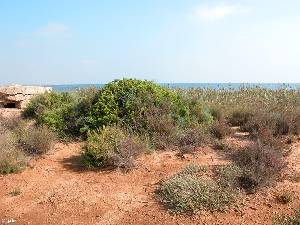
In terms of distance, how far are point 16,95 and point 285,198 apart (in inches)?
513

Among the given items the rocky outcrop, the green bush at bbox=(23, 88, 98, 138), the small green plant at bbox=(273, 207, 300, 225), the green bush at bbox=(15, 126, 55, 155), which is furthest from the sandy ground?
the rocky outcrop

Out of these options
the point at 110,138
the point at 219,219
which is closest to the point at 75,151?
the point at 110,138

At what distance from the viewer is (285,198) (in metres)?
6.92

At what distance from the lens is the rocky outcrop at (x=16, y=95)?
56.7 ft

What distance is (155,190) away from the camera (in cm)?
778

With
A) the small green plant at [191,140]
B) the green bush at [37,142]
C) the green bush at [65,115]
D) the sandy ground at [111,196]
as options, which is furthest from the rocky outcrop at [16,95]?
the small green plant at [191,140]

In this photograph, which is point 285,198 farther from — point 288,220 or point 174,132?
point 174,132

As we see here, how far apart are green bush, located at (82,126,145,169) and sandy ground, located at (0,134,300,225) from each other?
0.24m

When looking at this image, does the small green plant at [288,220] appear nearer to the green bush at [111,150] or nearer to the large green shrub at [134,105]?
the green bush at [111,150]

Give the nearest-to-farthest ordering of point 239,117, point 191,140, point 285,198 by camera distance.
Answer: point 285,198
point 191,140
point 239,117

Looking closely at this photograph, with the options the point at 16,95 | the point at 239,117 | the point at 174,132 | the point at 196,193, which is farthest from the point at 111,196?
the point at 16,95

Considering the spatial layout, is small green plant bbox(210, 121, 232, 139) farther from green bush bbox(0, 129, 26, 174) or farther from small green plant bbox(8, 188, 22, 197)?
small green plant bbox(8, 188, 22, 197)

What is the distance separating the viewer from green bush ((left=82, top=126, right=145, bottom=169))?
8883mm

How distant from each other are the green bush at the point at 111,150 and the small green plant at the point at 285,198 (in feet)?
10.3
